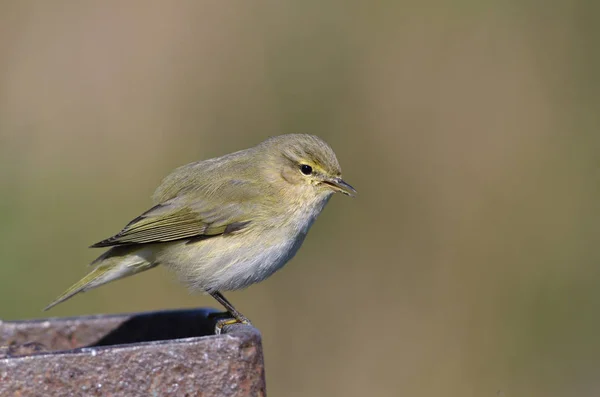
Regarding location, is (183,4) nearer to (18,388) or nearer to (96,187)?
(96,187)

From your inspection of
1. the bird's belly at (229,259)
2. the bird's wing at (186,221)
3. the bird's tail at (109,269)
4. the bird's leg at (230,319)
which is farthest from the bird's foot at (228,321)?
the bird's tail at (109,269)

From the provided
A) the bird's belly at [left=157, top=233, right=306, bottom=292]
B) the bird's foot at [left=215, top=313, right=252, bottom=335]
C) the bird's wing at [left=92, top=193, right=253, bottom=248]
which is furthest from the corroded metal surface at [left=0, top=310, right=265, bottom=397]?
the bird's wing at [left=92, top=193, right=253, bottom=248]

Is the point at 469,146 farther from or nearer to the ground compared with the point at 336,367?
farther from the ground

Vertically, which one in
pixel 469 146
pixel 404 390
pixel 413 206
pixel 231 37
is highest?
pixel 231 37

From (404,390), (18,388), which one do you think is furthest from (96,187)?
(18,388)

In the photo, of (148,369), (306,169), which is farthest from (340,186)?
(148,369)

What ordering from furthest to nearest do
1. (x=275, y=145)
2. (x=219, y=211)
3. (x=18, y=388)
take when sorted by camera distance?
1. (x=275, y=145)
2. (x=219, y=211)
3. (x=18, y=388)
